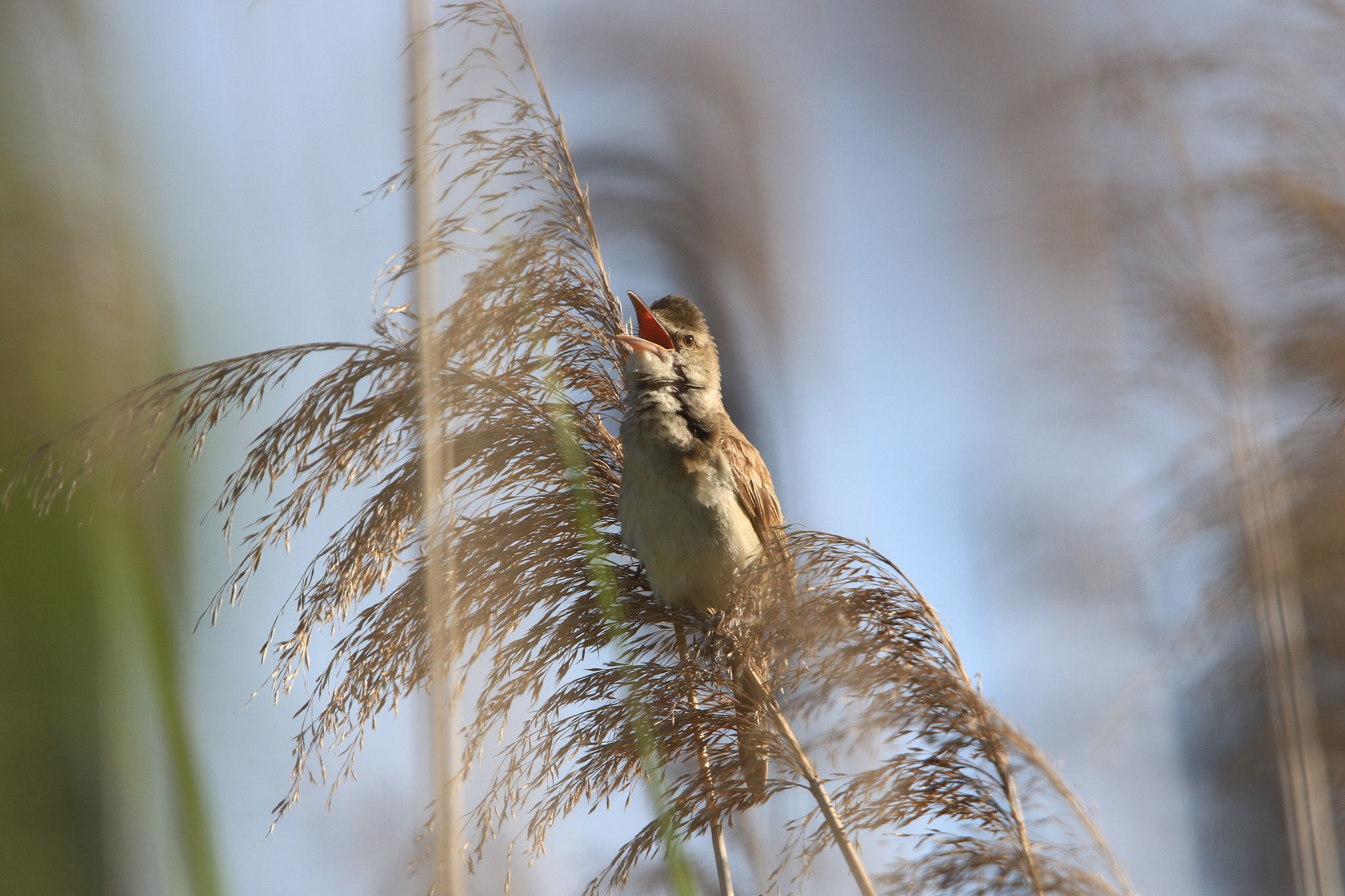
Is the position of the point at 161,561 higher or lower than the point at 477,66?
lower

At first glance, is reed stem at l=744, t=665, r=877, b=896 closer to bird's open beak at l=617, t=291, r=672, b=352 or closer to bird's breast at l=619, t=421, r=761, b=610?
bird's breast at l=619, t=421, r=761, b=610

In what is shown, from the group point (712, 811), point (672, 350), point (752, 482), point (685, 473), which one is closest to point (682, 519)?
point (685, 473)

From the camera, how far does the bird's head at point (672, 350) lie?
2771mm

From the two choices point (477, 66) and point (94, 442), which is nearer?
point (94, 442)

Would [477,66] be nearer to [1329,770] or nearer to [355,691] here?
[355,691]

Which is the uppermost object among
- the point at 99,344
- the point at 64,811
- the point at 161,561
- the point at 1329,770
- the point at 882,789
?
the point at 99,344

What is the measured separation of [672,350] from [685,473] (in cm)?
34

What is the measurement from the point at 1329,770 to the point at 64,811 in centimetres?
241

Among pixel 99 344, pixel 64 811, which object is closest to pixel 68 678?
pixel 64 811

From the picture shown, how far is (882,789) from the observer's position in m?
1.92

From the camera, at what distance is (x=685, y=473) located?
2803mm

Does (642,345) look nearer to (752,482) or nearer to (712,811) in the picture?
(752,482)

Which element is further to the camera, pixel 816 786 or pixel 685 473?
pixel 685 473

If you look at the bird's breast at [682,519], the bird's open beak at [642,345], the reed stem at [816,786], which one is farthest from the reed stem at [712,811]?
the bird's open beak at [642,345]
